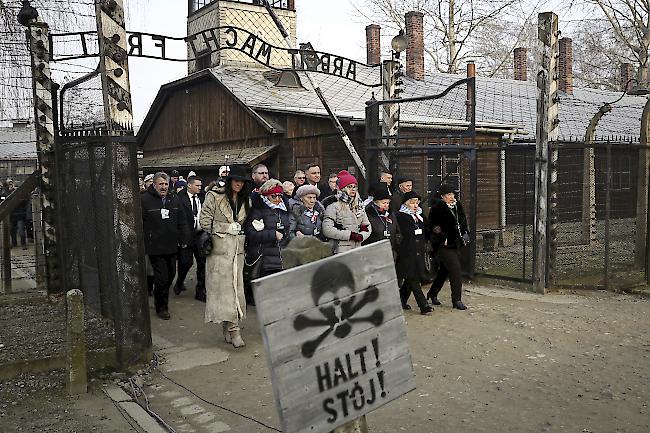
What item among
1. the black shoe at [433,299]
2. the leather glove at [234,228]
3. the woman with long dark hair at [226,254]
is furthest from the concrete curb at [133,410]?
the black shoe at [433,299]

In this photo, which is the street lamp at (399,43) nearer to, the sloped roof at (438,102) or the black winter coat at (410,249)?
the sloped roof at (438,102)

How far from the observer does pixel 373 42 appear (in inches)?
1321

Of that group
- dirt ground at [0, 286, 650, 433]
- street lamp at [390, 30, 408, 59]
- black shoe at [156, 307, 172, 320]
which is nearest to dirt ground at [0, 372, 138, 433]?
dirt ground at [0, 286, 650, 433]

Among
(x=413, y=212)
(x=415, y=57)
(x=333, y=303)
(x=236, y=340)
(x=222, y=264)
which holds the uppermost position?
(x=415, y=57)

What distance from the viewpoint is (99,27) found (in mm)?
6328

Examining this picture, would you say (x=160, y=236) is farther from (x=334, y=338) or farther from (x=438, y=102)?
(x=438, y=102)

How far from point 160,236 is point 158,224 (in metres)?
0.18

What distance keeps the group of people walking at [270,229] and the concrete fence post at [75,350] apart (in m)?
1.63

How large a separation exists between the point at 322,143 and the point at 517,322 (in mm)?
8664

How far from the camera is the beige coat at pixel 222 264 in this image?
7090 millimetres

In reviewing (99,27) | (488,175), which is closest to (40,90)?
(99,27)

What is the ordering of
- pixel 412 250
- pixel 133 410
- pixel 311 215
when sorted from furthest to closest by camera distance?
pixel 412 250 → pixel 311 215 → pixel 133 410

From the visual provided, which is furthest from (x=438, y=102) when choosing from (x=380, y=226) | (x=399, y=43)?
(x=380, y=226)

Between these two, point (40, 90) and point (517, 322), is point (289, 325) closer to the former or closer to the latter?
point (517, 322)
